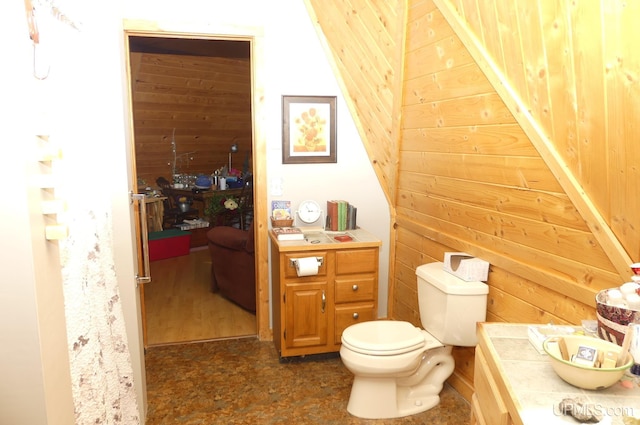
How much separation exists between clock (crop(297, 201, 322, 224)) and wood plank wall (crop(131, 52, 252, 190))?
2.90m

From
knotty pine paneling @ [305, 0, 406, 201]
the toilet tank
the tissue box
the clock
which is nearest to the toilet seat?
the toilet tank

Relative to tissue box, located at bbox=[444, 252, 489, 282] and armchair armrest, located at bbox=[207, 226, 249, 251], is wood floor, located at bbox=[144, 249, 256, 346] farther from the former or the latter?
tissue box, located at bbox=[444, 252, 489, 282]

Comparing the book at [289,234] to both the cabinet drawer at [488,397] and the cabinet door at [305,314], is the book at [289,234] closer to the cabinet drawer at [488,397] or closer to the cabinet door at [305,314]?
the cabinet door at [305,314]

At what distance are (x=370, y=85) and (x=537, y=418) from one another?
7.69 feet

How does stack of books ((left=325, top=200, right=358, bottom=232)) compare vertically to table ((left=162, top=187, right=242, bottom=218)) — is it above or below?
above

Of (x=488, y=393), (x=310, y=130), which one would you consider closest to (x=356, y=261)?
(x=310, y=130)

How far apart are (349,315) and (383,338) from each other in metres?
0.63

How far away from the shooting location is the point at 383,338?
249cm

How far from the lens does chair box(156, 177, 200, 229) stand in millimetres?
6141

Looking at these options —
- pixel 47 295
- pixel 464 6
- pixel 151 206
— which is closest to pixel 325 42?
pixel 464 6

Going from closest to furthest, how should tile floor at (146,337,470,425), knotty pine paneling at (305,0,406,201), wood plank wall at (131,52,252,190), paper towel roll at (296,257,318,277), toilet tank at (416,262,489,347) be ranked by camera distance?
toilet tank at (416,262,489,347)
tile floor at (146,337,470,425)
knotty pine paneling at (305,0,406,201)
paper towel roll at (296,257,318,277)
wood plank wall at (131,52,252,190)

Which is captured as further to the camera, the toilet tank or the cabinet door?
the cabinet door

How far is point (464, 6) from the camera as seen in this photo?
2059 mm

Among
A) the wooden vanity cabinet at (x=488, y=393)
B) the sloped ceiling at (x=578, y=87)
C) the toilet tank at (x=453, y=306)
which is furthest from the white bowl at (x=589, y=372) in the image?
the toilet tank at (x=453, y=306)
